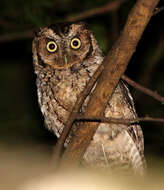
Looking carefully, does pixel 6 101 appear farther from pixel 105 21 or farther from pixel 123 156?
pixel 123 156

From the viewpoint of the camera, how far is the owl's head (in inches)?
109

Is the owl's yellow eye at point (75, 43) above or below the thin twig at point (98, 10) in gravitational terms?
below

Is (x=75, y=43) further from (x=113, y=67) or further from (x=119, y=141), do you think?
(x=113, y=67)

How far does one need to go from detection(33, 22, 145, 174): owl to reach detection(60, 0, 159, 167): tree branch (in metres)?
0.65

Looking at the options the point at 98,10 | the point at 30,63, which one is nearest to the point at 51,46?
the point at 98,10

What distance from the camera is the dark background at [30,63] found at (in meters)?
3.55

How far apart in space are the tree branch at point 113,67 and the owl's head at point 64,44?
899 mm

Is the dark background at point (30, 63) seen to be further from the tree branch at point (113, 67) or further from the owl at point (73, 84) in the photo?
the tree branch at point (113, 67)

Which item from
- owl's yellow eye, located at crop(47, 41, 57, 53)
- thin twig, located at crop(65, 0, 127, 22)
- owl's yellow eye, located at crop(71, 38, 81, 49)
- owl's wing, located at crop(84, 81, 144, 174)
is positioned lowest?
owl's wing, located at crop(84, 81, 144, 174)

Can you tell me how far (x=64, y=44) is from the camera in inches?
109

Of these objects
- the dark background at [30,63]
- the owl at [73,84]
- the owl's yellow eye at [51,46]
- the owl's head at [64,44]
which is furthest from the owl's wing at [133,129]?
the owl's yellow eye at [51,46]

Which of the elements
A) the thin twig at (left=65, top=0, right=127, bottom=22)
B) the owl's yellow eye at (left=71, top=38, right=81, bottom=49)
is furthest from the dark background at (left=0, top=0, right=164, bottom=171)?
the owl's yellow eye at (left=71, top=38, right=81, bottom=49)

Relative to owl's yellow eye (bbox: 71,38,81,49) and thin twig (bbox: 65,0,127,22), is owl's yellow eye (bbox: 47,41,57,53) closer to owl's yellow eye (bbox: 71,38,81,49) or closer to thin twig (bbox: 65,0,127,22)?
owl's yellow eye (bbox: 71,38,81,49)

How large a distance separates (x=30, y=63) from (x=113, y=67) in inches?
123
